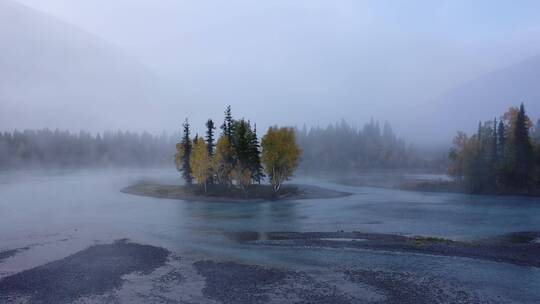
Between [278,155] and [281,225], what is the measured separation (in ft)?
109

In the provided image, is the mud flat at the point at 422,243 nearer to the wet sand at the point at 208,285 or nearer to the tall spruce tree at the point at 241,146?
the wet sand at the point at 208,285

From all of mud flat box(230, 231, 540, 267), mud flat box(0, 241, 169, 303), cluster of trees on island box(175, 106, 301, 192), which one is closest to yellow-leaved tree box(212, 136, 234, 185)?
cluster of trees on island box(175, 106, 301, 192)

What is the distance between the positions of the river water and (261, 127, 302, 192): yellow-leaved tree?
31.6 ft

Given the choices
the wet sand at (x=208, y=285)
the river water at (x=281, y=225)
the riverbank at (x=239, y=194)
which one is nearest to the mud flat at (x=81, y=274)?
the wet sand at (x=208, y=285)

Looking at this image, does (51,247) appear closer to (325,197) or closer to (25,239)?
(25,239)

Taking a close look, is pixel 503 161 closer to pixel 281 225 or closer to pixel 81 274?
pixel 281 225

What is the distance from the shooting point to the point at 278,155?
273 ft

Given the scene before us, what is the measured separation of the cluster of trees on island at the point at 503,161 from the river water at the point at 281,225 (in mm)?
8967

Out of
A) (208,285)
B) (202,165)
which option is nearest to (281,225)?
(208,285)

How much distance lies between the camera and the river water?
31.6 meters

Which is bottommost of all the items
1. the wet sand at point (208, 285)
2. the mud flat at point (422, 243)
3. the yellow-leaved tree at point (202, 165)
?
the wet sand at point (208, 285)

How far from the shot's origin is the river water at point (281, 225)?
104 feet

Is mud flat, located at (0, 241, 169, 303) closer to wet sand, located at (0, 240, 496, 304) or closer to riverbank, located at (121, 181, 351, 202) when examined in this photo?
wet sand, located at (0, 240, 496, 304)

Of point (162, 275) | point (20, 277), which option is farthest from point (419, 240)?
point (20, 277)
